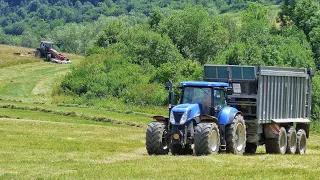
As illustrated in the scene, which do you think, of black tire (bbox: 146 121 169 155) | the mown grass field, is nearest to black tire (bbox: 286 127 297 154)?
the mown grass field

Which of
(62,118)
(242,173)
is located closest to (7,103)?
(62,118)

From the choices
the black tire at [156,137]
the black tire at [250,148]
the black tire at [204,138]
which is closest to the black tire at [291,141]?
the black tire at [250,148]

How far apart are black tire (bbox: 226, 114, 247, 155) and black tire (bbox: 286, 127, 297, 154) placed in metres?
4.15

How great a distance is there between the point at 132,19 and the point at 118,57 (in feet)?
321

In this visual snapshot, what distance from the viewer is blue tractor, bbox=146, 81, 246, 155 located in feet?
87.2

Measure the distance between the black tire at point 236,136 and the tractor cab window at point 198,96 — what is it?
1.23 meters

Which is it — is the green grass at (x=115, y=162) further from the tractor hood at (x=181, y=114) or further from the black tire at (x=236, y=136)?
the tractor hood at (x=181, y=114)

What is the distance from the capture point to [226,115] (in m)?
28.1

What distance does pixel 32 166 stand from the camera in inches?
899

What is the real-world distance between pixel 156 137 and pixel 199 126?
165 centimetres

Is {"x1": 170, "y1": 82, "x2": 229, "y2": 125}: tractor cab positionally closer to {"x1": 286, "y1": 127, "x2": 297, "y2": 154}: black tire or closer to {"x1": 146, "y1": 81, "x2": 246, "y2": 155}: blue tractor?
{"x1": 146, "y1": 81, "x2": 246, "y2": 155}: blue tractor

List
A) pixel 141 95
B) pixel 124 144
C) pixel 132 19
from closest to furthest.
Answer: pixel 124 144
pixel 141 95
pixel 132 19

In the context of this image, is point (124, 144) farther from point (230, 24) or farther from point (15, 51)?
point (230, 24)

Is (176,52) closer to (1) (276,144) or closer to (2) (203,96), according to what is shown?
(1) (276,144)
